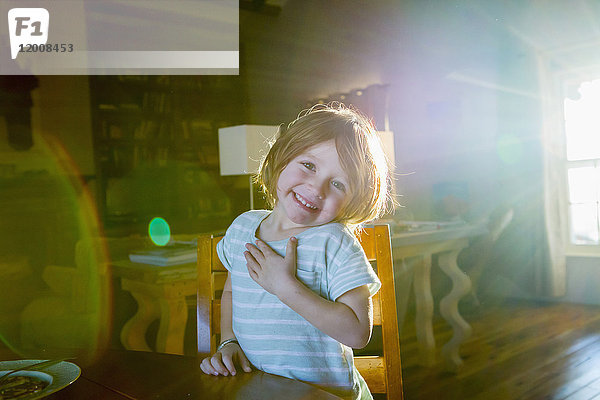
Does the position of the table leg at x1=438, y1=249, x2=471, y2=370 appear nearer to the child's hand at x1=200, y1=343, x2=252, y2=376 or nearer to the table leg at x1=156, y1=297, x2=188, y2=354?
the table leg at x1=156, y1=297, x2=188, y2=354

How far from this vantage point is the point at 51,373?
77 centimetres

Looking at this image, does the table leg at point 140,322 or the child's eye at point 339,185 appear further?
the table leg at point 140,322

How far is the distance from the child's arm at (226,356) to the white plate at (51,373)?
0.64 feet

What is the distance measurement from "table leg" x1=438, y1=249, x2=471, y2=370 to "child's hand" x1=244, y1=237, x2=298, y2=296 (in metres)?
2.34

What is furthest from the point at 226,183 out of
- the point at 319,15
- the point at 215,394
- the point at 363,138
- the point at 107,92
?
the point at 215,394

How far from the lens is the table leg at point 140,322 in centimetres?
250

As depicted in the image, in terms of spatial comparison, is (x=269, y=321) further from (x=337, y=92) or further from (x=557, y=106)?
(x=557, y=106)

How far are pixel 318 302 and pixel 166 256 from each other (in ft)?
5.33

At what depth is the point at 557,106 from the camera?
4.73 meters

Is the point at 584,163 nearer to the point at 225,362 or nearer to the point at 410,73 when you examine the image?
the point at 410,73

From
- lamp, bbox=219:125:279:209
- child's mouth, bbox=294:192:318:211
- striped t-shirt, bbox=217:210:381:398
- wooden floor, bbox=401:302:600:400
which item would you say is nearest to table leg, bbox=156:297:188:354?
lamp, bbox=219:125:279:209

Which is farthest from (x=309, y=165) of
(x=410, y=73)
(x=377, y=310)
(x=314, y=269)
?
(x=410, y=73)

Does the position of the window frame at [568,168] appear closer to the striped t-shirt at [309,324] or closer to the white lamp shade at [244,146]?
the white lamp shade at [244,146]

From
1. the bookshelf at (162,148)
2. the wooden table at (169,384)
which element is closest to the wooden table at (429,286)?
the bookshelf at (162,148)
